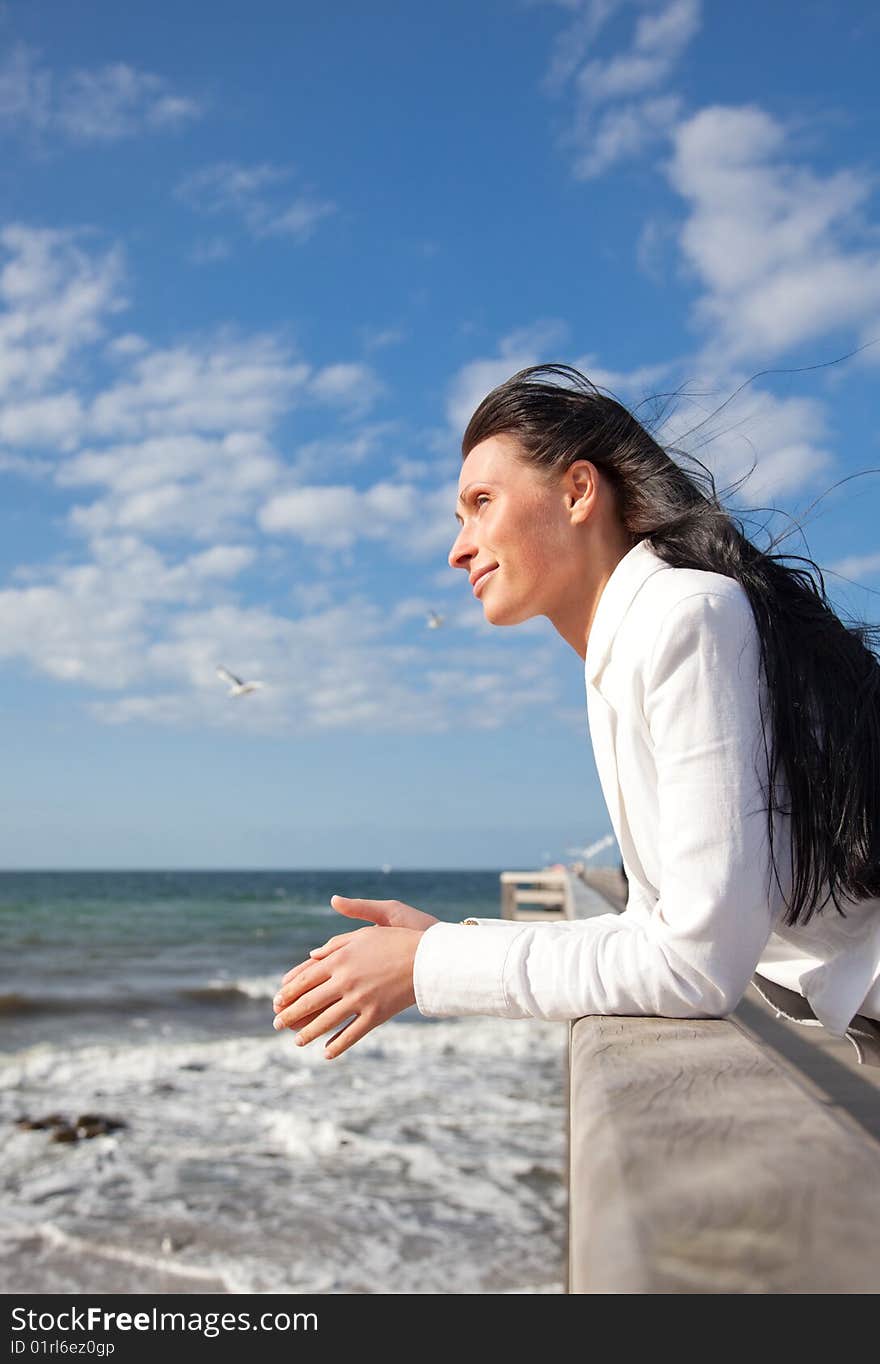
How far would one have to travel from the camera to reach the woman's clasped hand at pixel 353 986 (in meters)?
1.39

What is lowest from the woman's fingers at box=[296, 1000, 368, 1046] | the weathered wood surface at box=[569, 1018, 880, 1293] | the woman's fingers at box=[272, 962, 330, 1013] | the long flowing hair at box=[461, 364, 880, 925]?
the weathered wood surface at box=[569, 1018, 880, 1293]

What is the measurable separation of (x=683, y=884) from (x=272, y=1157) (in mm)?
5613

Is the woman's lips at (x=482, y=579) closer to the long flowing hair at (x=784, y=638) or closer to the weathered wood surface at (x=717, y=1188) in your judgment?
the long flowing hair at (x=784, y=638)

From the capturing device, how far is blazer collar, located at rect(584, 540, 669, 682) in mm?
1530

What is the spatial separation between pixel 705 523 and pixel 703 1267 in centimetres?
123

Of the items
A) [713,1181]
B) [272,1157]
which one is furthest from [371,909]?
[272,1157]

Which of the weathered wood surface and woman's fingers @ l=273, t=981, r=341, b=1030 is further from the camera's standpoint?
woman's fingers @ l=273, t=981, r=341, b=1030

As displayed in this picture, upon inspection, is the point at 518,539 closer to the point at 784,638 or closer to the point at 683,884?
the point at 784,638

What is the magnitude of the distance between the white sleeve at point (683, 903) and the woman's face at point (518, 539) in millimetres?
396

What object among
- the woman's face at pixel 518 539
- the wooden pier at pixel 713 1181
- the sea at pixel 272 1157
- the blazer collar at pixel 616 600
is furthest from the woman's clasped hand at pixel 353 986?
the sea at pixel 272 1157

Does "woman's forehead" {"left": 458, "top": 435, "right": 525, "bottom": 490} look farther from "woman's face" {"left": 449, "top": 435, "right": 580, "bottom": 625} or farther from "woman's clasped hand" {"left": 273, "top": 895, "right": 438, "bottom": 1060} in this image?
"woman's clasped hand" {"left": 273, "top": 895, "right": 438, "bottom": 1060}

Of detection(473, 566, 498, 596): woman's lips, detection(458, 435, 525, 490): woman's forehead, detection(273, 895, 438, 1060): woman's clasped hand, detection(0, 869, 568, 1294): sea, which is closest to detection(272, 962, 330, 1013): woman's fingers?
detection(273, 895, 438, 1060): woman's clasped hand
